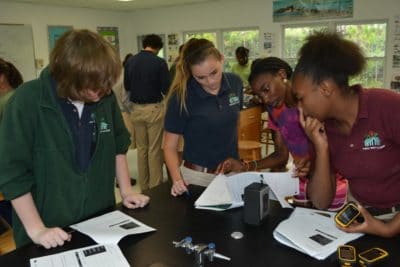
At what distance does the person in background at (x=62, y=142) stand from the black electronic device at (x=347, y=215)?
0.69 meters

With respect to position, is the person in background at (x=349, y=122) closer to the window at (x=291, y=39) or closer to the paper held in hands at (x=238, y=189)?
the paper held in hands at (x=238, y=189)

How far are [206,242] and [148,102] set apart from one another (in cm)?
274

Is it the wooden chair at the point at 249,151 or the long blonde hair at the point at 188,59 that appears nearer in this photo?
the long blonde hair at the point at 188,59

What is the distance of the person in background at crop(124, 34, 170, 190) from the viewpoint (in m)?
3.70

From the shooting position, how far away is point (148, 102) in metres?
3.74

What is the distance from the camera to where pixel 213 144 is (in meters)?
1.81

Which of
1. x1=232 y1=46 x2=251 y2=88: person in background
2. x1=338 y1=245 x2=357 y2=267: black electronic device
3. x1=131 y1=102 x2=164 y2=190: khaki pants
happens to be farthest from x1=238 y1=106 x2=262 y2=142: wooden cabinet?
x1=338 y1=245 x2=357 y2=267: black electronic device

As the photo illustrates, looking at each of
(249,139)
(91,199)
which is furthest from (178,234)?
(249,139)

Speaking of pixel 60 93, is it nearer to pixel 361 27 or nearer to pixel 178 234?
pixel 178 234

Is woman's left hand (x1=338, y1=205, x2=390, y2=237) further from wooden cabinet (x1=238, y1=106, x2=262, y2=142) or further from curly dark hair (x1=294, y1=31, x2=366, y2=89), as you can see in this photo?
wooden cabinet (x1=238, y1=106, x2=262, y2=142)

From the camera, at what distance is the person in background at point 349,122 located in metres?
1.21

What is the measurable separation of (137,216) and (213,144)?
0.61 m

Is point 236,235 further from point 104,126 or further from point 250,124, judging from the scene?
point 250,124

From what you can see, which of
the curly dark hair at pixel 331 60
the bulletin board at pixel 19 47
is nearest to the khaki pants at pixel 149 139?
the curly dark hair at pixel 331 60
